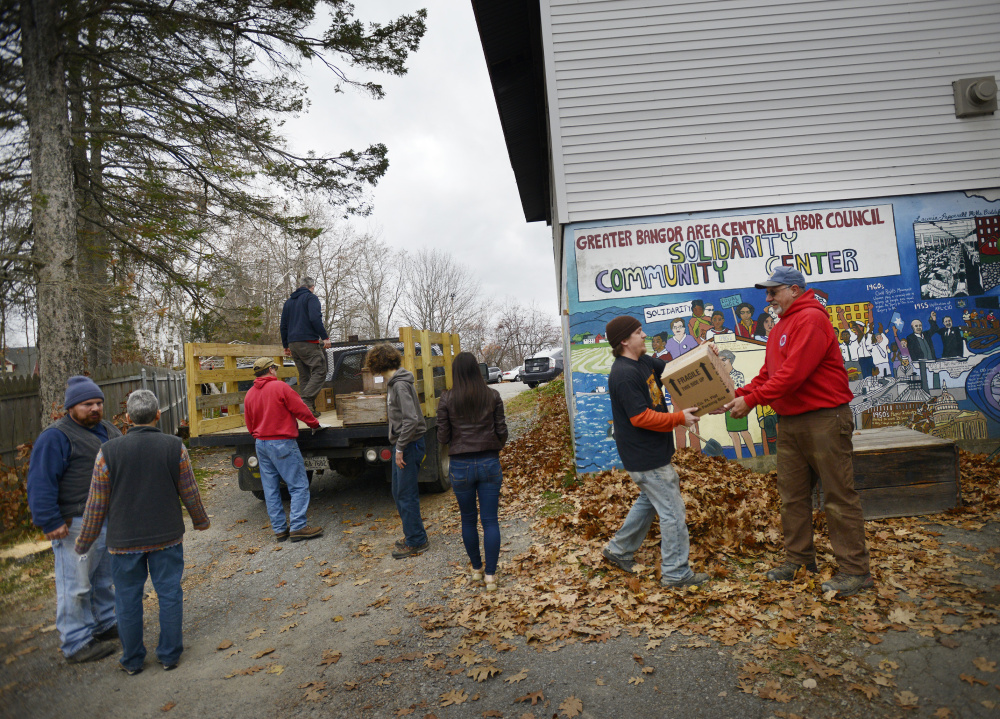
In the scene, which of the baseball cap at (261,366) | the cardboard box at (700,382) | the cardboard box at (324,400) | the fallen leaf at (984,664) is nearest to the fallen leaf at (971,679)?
the fallen leaf at (984,664)

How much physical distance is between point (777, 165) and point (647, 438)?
5472 mm

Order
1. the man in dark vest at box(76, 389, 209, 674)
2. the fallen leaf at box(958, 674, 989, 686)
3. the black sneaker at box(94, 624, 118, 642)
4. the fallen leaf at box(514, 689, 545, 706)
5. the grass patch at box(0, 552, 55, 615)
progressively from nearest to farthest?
the fallen leaf at box(958, 674, 989, 686) < the fallen leaf at box(514, 689, 545, 706) < the man in dark vest at box(76, 389, 209, 674) < the black sneaker at box(94, 624, 118, 642) < the grass patch at box(0, 552, 55, 615)

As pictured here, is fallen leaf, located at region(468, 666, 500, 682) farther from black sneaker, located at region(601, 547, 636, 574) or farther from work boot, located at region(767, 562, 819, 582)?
work boot, located at region(767, 562, 819, 582)

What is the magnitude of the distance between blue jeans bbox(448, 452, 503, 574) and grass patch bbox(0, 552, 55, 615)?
13.8 ft

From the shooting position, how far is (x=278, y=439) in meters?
6.70

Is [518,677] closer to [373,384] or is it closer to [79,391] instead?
[79,391]

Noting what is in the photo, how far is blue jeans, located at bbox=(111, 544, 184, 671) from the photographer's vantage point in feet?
13.3

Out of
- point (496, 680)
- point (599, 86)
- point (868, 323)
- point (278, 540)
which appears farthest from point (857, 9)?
point (278, 540)

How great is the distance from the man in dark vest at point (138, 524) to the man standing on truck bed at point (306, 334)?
11.9ft

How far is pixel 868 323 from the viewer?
798cm

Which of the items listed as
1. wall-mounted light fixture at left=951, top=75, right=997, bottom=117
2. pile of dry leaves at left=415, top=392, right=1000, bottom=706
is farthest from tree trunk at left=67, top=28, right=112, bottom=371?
wall-mounted light fixture at left=951, top=75, right=997, bottom=117

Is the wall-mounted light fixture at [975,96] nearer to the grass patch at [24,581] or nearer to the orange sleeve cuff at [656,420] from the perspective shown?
the orange sleeve cuff at [656,420]

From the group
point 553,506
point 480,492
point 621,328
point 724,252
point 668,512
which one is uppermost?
point 724,252

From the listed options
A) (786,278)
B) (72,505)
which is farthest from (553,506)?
(72,505)
